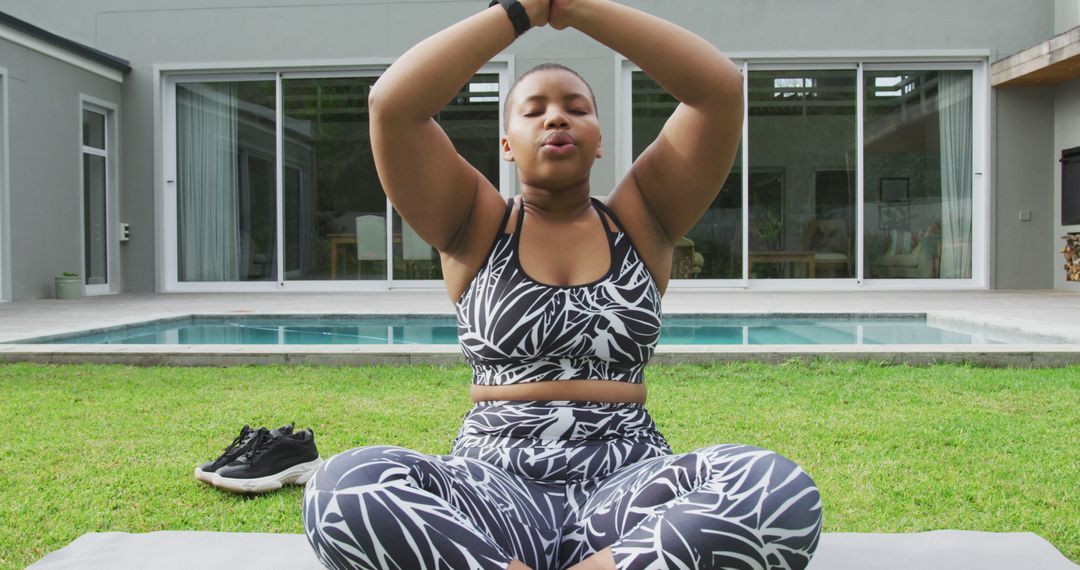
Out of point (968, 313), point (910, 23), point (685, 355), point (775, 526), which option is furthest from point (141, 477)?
point (910, 23)

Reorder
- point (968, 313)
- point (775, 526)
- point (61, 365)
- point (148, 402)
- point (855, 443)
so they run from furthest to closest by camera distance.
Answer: point (968, 313) → point (61, 365) → point (148, 402) → point (855, 443) → point (775, 526)

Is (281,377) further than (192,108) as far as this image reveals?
No

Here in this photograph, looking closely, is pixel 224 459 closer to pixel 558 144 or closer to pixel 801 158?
pixel 558 144

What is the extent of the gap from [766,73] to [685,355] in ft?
22.6

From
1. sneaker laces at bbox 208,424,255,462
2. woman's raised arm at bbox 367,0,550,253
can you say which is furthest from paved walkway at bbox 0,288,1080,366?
woman's raised arm at bbox 367,0,550,253

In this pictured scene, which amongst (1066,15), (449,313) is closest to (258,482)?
(449,313)

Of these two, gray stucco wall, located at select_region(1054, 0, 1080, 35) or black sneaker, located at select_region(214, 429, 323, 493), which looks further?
gray stucco wall, located at select_region(1054, 0, 1080, 35)

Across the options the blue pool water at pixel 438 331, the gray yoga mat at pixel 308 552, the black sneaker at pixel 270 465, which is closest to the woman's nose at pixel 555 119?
the gray yoga mat at pixel 308 552

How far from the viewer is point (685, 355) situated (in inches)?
173

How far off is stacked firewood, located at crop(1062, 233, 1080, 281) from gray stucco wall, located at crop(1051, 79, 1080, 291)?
0.11m

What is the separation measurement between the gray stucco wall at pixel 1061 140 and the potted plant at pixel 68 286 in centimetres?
1130

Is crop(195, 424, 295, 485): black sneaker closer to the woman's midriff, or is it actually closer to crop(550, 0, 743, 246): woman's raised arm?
the woman's midriff

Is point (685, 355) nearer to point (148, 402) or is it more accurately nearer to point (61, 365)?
point (148, 402)

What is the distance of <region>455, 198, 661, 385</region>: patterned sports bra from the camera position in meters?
1.39
